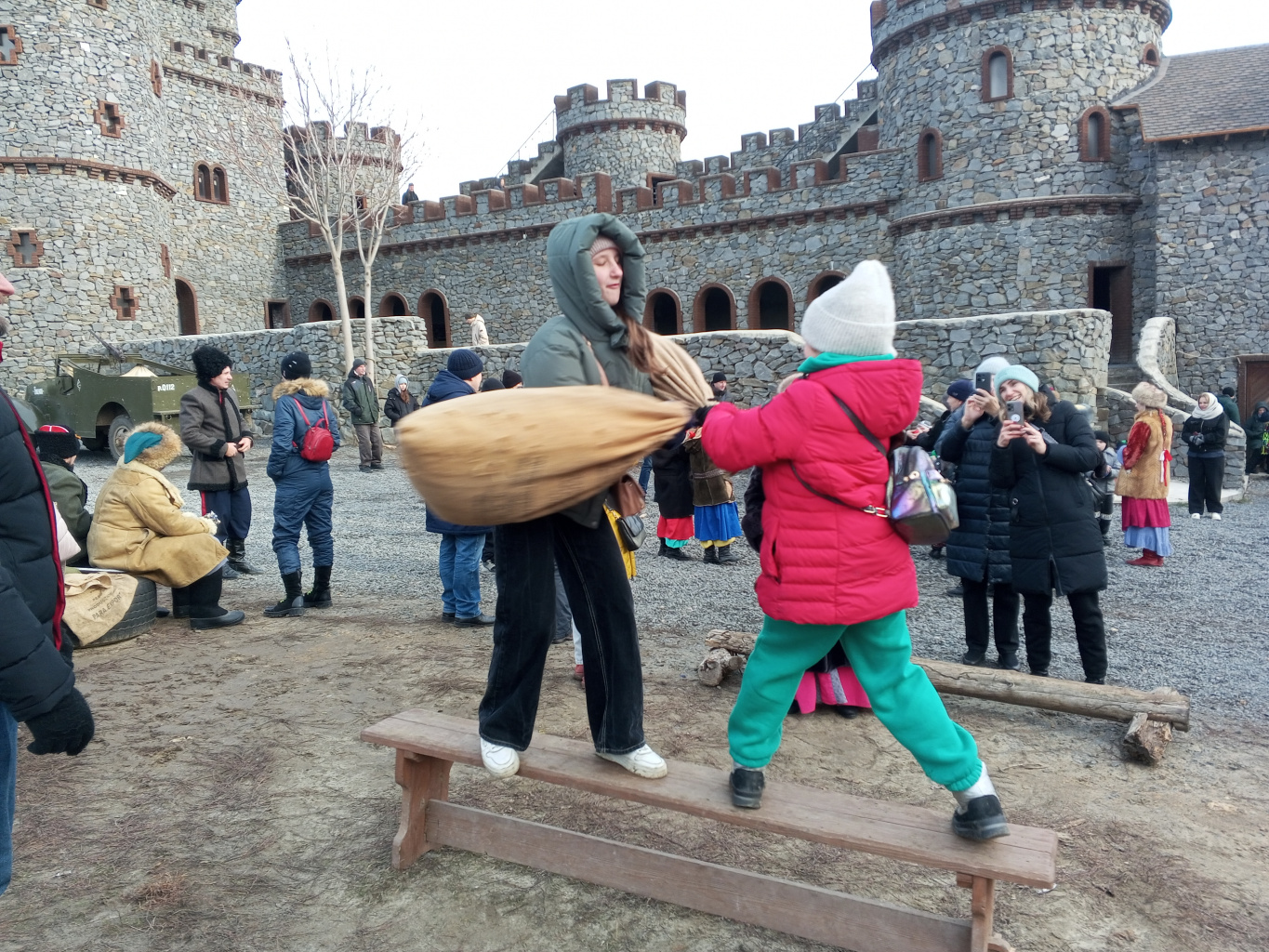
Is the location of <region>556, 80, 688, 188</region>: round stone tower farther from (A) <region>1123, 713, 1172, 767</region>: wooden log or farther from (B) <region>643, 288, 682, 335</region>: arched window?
(A) <region>1123, 713, 1172, 767</region>: wooden log

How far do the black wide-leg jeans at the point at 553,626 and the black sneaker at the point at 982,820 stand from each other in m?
0.97

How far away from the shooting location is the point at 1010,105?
17875 mm

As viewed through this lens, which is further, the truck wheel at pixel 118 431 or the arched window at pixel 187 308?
the arched window at pixel 187 308

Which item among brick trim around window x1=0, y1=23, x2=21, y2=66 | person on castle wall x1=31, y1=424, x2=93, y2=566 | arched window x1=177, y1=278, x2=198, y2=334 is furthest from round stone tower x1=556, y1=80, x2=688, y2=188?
person on castle wall x1=31, y1=424, x2=93, y2=566

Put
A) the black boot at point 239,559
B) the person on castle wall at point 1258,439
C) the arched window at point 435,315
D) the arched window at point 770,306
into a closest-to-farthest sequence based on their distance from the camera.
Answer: the black boot at point 239,559 < the person on castle wall at point 1258,439 < the arched window at point 770,306 < the arched window at point 435,315

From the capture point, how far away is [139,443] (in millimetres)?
5809

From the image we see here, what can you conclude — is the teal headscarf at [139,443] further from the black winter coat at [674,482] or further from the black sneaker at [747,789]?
the black sneaker at [747,789]

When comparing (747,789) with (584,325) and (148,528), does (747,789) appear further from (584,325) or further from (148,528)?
(148,528)

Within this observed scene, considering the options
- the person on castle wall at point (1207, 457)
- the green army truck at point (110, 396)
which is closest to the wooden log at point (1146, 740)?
the person on castle wall at point (1207, 457)

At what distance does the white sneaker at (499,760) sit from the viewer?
2.83m

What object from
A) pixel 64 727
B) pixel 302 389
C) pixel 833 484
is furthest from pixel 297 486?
pixel 833 484

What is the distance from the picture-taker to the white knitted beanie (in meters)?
2.55

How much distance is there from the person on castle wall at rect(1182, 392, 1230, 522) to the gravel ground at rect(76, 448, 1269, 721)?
37cm

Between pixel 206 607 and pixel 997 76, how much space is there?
1792cm
